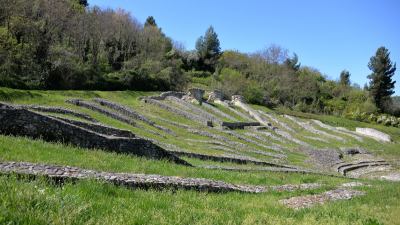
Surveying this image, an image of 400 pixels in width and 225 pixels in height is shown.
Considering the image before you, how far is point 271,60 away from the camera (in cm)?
12912

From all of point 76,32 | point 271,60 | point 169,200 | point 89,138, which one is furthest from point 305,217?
point 271,60

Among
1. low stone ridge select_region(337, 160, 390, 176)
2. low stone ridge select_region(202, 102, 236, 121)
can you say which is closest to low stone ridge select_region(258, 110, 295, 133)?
low stone ridge select_region(202, 102, 236, 121)

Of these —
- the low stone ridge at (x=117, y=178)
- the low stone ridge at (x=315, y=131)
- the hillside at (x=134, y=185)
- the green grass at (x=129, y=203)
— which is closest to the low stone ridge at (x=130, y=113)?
the hillside at (x=134, y=185)

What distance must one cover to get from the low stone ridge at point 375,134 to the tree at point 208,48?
49.4m

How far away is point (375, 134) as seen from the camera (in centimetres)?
7069

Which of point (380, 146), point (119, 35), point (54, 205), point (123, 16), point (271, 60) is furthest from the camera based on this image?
point (271, 60)

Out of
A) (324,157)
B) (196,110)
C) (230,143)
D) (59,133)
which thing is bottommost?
(324,157)

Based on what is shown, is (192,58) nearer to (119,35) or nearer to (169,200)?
(119,35)

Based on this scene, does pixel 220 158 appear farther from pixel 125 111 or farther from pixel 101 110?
pixel 125 111

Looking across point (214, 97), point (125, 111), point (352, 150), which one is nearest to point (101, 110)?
point (125, 111)

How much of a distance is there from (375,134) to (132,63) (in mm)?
43910

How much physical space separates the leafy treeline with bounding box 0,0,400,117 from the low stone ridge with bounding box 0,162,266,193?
3626cm

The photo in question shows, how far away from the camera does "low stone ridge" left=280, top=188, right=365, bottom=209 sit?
1200 centimetres

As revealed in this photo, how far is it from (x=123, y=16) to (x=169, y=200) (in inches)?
3097
